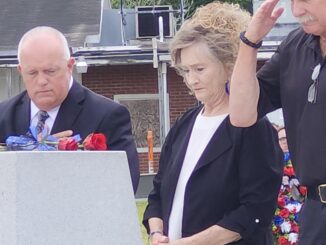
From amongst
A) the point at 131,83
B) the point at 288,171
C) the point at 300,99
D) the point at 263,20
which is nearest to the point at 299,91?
the point at 300,99

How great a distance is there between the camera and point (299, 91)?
344cm

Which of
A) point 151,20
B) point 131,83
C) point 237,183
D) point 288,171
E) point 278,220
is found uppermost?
point 237,183

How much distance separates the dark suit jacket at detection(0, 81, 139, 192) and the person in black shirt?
A: 34.4 inches

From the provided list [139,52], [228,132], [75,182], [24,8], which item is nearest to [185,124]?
[228,132]

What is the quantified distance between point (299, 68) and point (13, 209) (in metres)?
1.27

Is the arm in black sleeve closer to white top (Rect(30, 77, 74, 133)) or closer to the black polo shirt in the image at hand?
the black polo shirt

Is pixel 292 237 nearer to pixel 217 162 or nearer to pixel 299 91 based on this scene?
pixel 217 162

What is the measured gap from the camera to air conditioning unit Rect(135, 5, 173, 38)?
21375mm

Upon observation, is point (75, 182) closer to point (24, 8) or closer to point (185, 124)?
point (185, 124)

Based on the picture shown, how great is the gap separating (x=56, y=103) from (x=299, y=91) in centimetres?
141

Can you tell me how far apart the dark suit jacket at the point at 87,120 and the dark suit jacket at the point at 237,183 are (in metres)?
0.39

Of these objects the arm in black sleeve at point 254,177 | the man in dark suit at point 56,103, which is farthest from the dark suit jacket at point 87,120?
the arm in black sleeve at point 254,177

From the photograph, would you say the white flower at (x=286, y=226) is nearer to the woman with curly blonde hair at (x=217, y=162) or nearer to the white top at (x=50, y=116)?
the woman with curly blonde hair at (x=217, y=162)

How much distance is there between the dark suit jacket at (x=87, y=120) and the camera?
14.3ft
